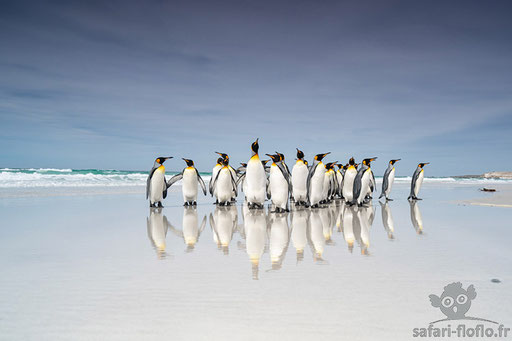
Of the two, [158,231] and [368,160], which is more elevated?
[368,160]

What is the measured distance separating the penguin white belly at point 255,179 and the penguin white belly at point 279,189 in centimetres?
35

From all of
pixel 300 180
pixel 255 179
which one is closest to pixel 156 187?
pixel 255 179

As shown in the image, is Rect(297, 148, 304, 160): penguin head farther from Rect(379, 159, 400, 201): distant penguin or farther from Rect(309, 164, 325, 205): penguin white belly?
Rect(379, 159, 400, 201): distant penguin

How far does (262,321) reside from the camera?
221 cm

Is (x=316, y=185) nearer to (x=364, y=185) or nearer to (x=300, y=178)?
(x=300, y=178)

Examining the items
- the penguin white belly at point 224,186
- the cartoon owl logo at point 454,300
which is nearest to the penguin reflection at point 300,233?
the cartoon owl logo at point 454,300

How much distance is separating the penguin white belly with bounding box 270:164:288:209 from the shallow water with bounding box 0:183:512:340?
2.46 m

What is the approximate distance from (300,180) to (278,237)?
4.44 metres

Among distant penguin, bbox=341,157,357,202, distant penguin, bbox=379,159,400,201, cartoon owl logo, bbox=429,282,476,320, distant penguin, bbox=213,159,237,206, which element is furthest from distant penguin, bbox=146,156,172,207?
cartoon owl logo, bbox=429,282,476,320

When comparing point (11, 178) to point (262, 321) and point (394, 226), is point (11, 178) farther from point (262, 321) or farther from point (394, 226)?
point (262, 321)

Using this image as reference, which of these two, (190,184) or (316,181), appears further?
(190,184)

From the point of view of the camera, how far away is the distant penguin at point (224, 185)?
394 inches

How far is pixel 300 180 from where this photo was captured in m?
9.28

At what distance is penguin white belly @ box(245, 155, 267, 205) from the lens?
859 cm
